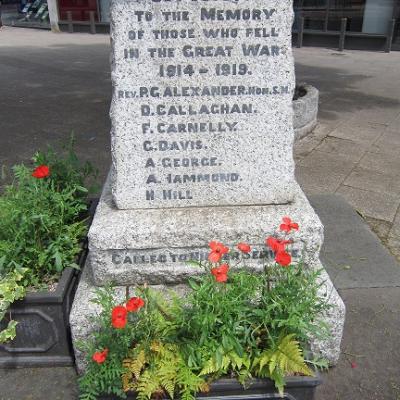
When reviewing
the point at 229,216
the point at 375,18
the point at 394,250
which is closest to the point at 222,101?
the point at 229,216

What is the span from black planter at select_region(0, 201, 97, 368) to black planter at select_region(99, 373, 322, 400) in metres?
0.55

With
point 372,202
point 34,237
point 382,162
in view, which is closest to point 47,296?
point 34,237

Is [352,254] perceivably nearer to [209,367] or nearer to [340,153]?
[209,367]

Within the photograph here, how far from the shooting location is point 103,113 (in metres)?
8.05

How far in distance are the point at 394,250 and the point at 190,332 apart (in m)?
2.32

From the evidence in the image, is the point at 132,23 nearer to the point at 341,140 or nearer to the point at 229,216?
the point at 229,216

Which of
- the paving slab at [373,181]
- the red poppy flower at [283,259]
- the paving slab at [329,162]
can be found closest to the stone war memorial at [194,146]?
the red poppy flower at [283,259]

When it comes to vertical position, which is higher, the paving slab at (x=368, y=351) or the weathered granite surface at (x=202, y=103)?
the weathered granite surface at (x=202, y=103)

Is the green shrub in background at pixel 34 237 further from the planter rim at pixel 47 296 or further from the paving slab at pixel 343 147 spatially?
the paving slab at pixel 343 147

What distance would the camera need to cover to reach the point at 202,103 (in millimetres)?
2576

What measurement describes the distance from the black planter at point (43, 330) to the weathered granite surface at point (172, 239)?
0.22 m

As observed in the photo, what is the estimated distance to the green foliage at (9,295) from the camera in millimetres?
2402

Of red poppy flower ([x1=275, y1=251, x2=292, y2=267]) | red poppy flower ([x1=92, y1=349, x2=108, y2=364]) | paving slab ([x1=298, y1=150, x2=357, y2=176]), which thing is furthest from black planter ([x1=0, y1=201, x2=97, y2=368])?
paving slab ([x1=298, y1=150, x2=357, y2=176])

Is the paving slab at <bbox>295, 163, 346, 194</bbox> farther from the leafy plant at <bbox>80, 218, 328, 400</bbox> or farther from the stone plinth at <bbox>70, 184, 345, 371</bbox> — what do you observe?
the leafy plant at <bbox>80, 218, 328, 400</bbox>
